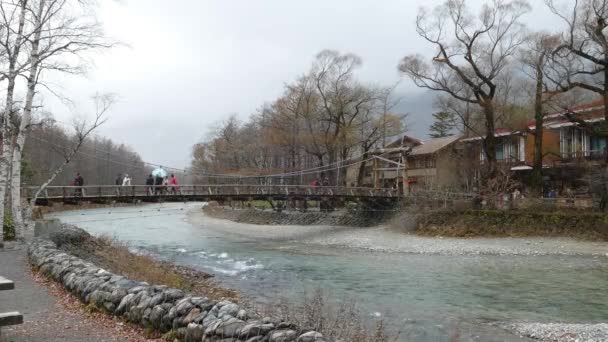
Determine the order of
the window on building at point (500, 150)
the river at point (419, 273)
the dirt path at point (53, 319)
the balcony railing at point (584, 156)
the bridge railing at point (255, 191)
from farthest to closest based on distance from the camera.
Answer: the window on building at point (500, 150) < the balcony railing at point (584, 156) < the bridge railing at point (255, 191) < the river at point (419, 273) < the dirt path at point (53, 319)

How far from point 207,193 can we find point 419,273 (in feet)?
50.2

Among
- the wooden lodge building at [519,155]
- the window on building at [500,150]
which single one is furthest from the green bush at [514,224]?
the window on building at [500,150]

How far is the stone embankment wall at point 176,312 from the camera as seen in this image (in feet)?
16.0

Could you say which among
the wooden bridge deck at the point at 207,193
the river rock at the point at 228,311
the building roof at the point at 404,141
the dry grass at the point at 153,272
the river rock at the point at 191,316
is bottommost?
the dry grass at the point at 153,272

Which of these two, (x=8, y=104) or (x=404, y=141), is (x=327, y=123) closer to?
(x=404, y=141)

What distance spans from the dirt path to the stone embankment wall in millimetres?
161

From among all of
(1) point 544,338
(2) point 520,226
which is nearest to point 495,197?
(2) point 520,226

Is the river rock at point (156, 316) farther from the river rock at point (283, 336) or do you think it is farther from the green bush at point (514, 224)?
the green bush at point (514, 224)

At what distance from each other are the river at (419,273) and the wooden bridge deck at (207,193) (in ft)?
7.84

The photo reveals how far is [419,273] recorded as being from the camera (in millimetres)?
16438

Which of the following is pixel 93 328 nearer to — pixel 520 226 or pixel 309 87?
pixel 520 226

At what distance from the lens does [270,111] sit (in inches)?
1981

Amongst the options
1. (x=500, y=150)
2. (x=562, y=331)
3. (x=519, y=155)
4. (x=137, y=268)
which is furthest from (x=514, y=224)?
(x=137, y=268)

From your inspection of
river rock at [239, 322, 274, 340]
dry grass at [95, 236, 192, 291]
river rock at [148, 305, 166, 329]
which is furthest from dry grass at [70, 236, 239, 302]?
river rock at [239, 322, 274, 340]
